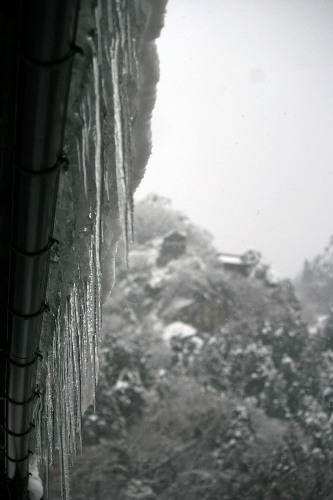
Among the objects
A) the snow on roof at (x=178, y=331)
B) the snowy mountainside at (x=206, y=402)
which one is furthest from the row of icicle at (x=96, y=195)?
the snow on roof at (x=178, y=331)

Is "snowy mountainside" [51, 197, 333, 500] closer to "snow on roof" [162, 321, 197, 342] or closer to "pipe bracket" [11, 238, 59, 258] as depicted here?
"snow on roof" [162, 321, 197, 342]

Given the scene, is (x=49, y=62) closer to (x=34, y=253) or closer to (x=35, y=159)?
(x=35, y=159)

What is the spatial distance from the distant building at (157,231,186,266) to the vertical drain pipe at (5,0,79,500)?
898 inches

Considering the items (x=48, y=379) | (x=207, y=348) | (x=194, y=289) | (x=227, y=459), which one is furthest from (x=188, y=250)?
(x=48, y=379)

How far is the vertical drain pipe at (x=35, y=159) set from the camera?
883mm

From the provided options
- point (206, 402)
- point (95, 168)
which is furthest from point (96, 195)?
point (206, 402)

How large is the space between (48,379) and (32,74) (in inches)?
61.8

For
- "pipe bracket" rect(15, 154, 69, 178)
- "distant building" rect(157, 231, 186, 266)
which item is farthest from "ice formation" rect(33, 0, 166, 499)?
"distant building" rect(157, 231, 186, 266)

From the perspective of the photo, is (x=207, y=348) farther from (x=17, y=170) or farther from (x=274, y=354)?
(x=17, y=170)

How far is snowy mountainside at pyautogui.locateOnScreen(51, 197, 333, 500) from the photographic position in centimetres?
1290

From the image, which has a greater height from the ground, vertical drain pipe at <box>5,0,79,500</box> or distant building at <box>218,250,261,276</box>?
distant building at <box>218,250,261,276</box>

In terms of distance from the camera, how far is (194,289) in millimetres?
21625

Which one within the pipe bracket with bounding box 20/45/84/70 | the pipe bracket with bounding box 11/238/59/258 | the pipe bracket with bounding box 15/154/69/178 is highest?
the pipe bracket with bounding box 20/45/84/70

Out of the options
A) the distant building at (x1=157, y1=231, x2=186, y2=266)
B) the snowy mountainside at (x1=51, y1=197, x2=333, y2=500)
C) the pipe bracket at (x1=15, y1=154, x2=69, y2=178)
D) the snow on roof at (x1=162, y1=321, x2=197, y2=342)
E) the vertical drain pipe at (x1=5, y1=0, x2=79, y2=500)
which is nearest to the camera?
the vertical drain pipe at (x1=5, y1=0, x2=79, y2=500)
